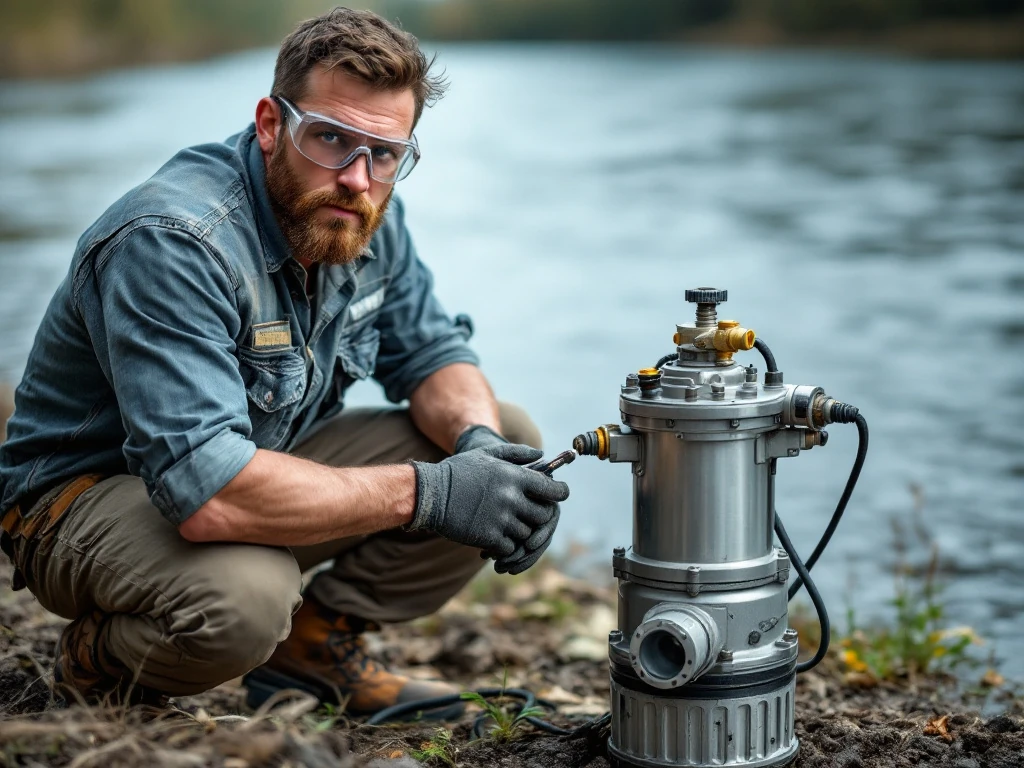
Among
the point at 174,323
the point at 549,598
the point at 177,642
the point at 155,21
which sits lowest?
the point at 549,598

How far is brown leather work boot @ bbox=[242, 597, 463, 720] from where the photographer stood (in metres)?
3.05

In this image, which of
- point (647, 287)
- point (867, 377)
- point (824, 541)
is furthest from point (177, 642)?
point (647, 287)

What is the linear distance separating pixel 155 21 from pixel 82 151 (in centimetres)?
1159

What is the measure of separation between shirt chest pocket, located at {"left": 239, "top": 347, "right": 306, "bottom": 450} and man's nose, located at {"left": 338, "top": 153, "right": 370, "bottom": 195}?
0.38 metres

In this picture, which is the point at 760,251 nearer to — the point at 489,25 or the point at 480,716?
the point at 480,716

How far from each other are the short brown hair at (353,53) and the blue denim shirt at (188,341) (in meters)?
0.19

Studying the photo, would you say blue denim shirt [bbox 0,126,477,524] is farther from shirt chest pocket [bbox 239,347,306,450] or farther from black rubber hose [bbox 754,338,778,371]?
black rubber hose [bbox 754,338,778,371]

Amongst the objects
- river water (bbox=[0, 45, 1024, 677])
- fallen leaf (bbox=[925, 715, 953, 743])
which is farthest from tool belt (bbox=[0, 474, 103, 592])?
river water (bbox=[0, 45, 1024, 677])

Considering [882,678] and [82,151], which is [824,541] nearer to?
[882,678]

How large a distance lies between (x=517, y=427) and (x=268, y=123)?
102cm

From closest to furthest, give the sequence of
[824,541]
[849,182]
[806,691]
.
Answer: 1. [824,541]
2. [806,691]
3. [849,182]

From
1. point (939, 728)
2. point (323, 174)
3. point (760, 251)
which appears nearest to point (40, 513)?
point (323, 174)

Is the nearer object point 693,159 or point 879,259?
point 879,259

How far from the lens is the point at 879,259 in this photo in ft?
30.8
